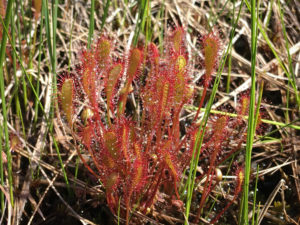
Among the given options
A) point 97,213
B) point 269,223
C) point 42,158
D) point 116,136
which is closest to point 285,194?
point 269,223

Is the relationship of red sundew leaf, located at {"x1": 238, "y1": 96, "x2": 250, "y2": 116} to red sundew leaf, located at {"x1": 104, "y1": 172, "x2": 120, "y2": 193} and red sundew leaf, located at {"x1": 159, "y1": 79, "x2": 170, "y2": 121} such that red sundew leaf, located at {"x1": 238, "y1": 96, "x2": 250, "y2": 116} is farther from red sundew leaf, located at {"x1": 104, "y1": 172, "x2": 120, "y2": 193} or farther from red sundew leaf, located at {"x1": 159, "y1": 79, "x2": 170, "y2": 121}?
red sundew leaf, located at {"x1": 104, "y1": 172, "x2": 120, "y2": 193}

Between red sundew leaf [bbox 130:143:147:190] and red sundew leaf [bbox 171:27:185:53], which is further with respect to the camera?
red sundew leaf [bbox 171:27:185:53]

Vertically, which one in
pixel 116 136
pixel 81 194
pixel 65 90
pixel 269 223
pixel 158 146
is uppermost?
pixel 65 90

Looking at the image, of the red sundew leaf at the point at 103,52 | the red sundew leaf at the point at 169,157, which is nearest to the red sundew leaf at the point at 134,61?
the red sundew leaf at the point at 103,52

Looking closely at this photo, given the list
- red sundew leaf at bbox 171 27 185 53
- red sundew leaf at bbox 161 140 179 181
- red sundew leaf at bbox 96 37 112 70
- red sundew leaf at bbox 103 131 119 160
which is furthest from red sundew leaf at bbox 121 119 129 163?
red sundew leaf at bbox 171 27 185 53

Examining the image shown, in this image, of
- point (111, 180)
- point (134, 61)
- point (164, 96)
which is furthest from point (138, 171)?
point (134, 61)

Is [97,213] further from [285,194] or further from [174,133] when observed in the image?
[285,194]

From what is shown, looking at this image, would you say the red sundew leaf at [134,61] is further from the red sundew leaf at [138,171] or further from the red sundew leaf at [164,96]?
the red sundew leaf at [138,171]

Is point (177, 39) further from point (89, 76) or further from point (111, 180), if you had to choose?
point (111, 180)
